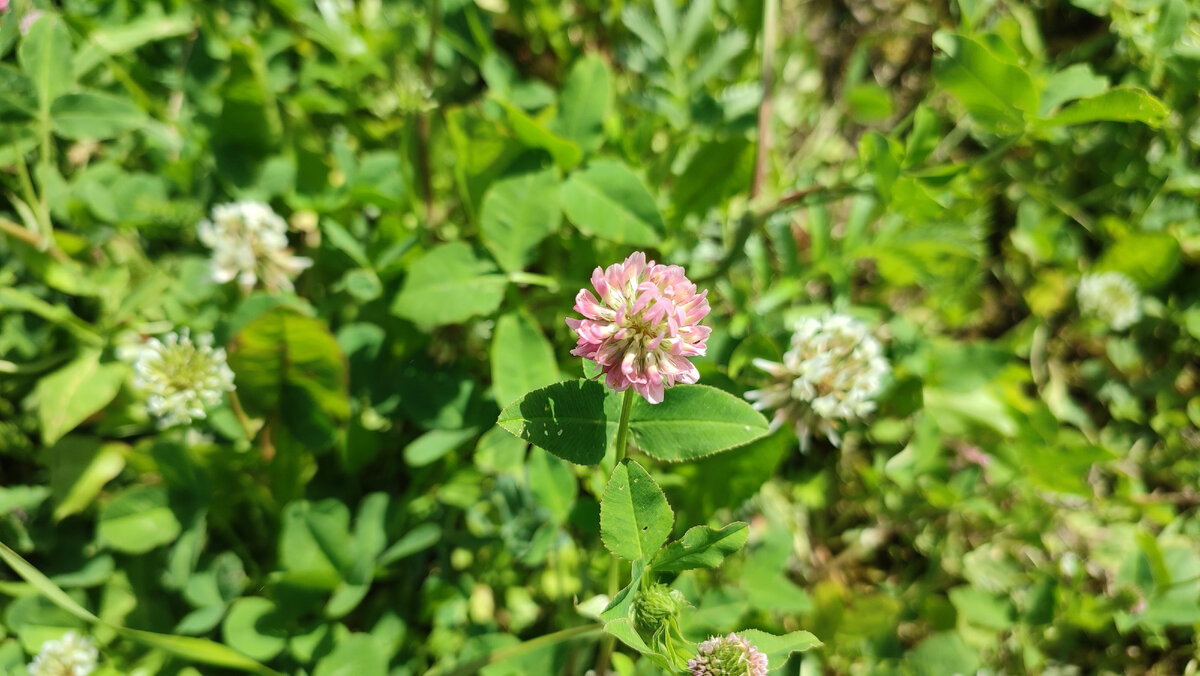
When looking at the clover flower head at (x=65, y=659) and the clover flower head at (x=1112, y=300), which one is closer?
the clover flower head at (x=65, y=659)

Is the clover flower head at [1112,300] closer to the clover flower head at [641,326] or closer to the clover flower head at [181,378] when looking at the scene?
the clover flower head at [641,326]

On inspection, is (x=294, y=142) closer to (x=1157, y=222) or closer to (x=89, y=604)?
(x=89, y=604)

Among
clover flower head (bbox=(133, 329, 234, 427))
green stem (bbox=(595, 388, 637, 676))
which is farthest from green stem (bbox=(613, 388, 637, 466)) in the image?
clover flower head (bbox=(133, 329, 234, 427))

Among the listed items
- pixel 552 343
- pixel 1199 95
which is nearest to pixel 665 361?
pixel 552 343

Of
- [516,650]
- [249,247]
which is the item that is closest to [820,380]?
[516,650]

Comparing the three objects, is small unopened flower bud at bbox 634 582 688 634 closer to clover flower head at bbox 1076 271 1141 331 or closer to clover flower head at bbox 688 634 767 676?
clover flower head at bbox 688 634 767 676

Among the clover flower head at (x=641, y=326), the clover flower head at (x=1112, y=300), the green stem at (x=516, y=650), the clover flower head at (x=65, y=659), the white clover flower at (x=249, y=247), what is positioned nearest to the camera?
the clover flower head at (x=641, y=326)

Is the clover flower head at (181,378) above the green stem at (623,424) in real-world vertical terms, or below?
below

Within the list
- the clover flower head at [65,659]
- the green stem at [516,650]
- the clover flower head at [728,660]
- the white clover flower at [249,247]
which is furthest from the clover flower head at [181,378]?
the clover flower head at [728,660]
